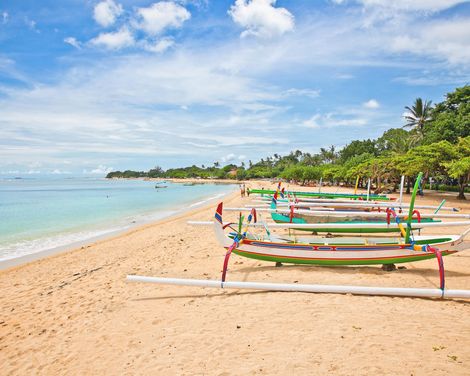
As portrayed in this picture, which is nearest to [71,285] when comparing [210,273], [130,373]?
[210,273]

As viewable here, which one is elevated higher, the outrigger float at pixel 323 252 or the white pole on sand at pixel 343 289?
the outrigger float at pixel 323 252

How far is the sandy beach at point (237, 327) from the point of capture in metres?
3.42

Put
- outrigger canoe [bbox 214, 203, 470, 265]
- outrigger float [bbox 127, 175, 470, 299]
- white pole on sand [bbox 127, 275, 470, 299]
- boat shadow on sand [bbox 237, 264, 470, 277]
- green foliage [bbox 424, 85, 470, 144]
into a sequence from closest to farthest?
white pole on sand [bbox 127, 275, 470, 299]
outrigger float [bbox 127, 175, 470, 299]
outrigger canoe [bbox 214, 203, 470, 265]
boat shadow on sand [bbox 237, 264, 470, 277]
green foliage [bbox 424, 85, 470, 144]

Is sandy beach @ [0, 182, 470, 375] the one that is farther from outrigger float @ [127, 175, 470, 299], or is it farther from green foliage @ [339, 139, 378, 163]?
green foliage @ [339, 139, 378, 163]

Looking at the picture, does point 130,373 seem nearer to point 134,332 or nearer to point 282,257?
point 134,332

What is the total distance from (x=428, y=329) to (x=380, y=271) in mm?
2717

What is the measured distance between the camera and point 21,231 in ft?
53.7

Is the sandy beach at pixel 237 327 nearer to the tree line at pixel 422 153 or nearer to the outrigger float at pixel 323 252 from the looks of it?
the outrigger float at pixel 323 252

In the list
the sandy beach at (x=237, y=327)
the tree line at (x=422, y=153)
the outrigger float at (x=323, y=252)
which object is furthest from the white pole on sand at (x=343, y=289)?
the tree line at (x=422, y=153)

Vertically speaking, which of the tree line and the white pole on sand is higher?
the tree line

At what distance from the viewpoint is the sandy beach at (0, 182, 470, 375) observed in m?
3.42

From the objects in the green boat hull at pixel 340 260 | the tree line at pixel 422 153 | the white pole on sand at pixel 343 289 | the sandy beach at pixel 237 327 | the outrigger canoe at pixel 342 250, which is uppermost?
the tree line at pixel 422 153

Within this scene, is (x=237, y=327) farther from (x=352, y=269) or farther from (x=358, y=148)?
(x=358, y=148)

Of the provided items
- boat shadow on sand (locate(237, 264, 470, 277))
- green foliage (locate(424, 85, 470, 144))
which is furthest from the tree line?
boat shadow on sand (locate(237, 264, 470, 277))
